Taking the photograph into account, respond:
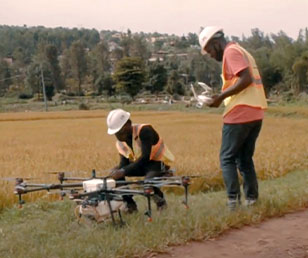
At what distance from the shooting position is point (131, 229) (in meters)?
4.65

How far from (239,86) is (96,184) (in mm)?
1583

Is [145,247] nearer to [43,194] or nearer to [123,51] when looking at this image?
[43,194]

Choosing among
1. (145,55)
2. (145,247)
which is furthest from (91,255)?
(145,55)

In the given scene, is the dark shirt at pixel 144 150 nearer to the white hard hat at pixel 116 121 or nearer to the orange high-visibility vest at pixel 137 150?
the orange high-visibility vest at pixel 137 150

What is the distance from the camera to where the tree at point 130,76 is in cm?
5753

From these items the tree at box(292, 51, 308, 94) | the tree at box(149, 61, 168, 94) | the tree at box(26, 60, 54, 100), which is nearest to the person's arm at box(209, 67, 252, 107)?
the tree at box(292, 51, 308, 94)

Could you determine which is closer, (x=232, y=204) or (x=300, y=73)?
(x=232, y=204)

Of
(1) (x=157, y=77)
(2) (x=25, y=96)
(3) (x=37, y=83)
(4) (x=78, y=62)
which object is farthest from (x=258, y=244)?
(4) (x=78, y=62)

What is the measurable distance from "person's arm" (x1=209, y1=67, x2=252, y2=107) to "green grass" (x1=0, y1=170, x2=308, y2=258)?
1.07 meters

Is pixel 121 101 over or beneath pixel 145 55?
beneath

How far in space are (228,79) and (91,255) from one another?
2.28 m

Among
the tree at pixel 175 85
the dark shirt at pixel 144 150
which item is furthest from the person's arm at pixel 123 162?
the tree at pixel 175 85

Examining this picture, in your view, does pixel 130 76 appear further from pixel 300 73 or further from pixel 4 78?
pixel 4 78

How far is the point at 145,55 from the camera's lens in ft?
266
